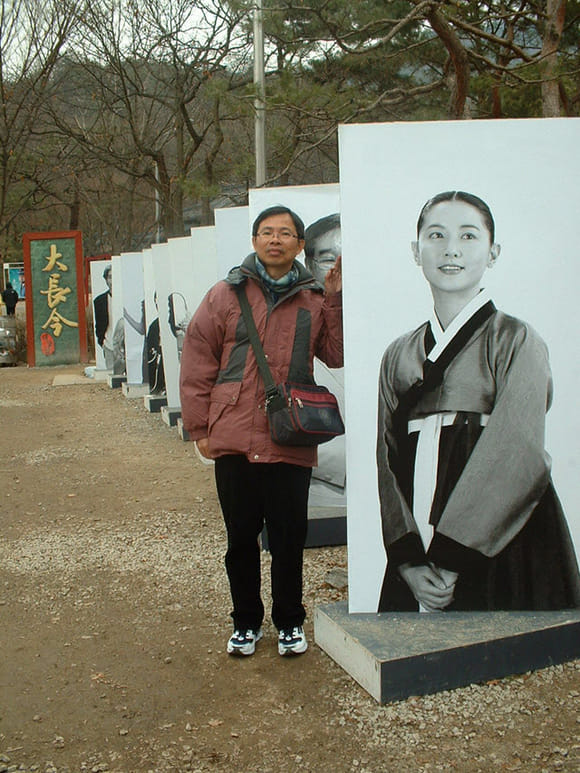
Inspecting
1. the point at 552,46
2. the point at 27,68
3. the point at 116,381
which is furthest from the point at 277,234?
the point at 27,68

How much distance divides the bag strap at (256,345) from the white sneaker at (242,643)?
3.40 feet

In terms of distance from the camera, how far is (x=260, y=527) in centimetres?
352

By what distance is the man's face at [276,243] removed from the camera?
3.39 m

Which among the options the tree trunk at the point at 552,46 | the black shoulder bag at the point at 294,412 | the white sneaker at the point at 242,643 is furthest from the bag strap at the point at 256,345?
the tree trunk at the point at 552,46

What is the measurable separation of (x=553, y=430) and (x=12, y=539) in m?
3.62

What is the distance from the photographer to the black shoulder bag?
3.25 m

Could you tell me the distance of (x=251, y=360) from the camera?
3.36 meters

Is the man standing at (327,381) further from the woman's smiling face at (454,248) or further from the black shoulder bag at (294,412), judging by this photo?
the black shoulder bag at (294,412)

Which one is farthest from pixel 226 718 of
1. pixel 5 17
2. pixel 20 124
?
pixel 20 124

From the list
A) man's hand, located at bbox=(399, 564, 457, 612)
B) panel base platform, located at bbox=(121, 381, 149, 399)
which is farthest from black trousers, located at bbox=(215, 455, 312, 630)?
panel base platform, located at bbox=(121, 381, 149, 399)

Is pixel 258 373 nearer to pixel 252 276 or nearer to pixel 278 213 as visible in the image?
pixel 252 276

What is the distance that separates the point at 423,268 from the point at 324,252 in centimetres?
174

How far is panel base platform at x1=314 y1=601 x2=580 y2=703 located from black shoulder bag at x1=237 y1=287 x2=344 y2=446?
767 mm

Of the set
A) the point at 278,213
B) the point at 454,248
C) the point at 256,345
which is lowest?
the point at 256,345
